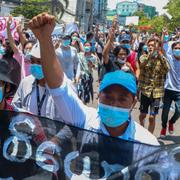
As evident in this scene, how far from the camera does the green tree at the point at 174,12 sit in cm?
5731

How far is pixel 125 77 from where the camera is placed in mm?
2494

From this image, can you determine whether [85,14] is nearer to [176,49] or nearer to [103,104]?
[176,49]

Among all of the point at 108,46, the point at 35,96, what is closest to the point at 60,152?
the point at 35,96

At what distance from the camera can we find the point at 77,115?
2465mm

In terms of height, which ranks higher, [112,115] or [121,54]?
[121,54]

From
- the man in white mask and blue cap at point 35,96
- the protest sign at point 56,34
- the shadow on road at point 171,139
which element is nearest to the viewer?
the man in white mask and blue cap at point 35,96

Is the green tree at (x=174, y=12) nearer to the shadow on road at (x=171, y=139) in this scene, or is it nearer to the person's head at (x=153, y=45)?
the person's head at (x=153, y=45)

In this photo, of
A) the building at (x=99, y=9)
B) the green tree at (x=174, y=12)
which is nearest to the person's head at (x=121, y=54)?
the green tree at (x=174, y=12)

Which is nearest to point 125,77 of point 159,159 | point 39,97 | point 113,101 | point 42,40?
point 113,101

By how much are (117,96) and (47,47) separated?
18.4 inches

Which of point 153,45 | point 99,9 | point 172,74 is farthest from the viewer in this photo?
point 99,9

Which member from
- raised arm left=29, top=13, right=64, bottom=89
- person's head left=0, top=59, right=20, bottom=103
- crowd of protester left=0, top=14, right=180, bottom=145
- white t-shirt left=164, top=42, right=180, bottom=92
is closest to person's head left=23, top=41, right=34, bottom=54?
crowd of protester left=0, top=14, right=180, bottom=145

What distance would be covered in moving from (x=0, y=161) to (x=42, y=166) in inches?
9.0

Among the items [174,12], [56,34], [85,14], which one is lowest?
[56,34]
